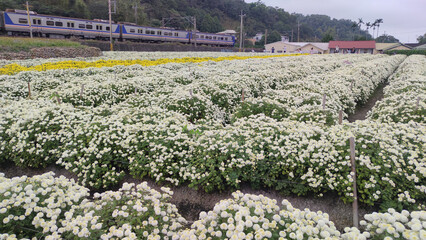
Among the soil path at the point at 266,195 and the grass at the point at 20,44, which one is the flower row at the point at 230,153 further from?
the grass at the point at 20,44

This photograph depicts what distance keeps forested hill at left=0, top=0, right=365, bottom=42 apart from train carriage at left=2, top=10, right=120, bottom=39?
22391 mm

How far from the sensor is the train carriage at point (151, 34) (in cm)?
4133

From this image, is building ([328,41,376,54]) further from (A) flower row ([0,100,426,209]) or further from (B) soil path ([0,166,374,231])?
(B) soil path ([0,166,374,231])

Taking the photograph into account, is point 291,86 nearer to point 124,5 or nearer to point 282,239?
point 282,239

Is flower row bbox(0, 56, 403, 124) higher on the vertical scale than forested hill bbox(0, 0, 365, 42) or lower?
lower

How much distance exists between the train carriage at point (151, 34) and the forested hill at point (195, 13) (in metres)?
14.9

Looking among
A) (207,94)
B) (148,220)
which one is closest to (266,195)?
(148,220)

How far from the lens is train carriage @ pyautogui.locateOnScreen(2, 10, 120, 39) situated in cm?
3038

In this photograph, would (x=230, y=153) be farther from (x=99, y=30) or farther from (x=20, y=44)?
(x=99, y=30)

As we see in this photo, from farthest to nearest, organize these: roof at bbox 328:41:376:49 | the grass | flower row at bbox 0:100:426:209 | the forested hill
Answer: roof at bbox 328:41:376:49
the forested hill
the grass
flower row at bbox 0:100:426:209

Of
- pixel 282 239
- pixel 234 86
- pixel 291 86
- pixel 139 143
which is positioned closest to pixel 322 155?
pixel 282 239

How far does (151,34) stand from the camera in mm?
43938

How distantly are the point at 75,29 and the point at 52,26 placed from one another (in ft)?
8.84

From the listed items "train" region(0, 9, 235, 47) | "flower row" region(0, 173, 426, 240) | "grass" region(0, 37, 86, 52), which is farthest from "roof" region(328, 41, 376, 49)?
"flower row" region(0, 173, 426, 240)
